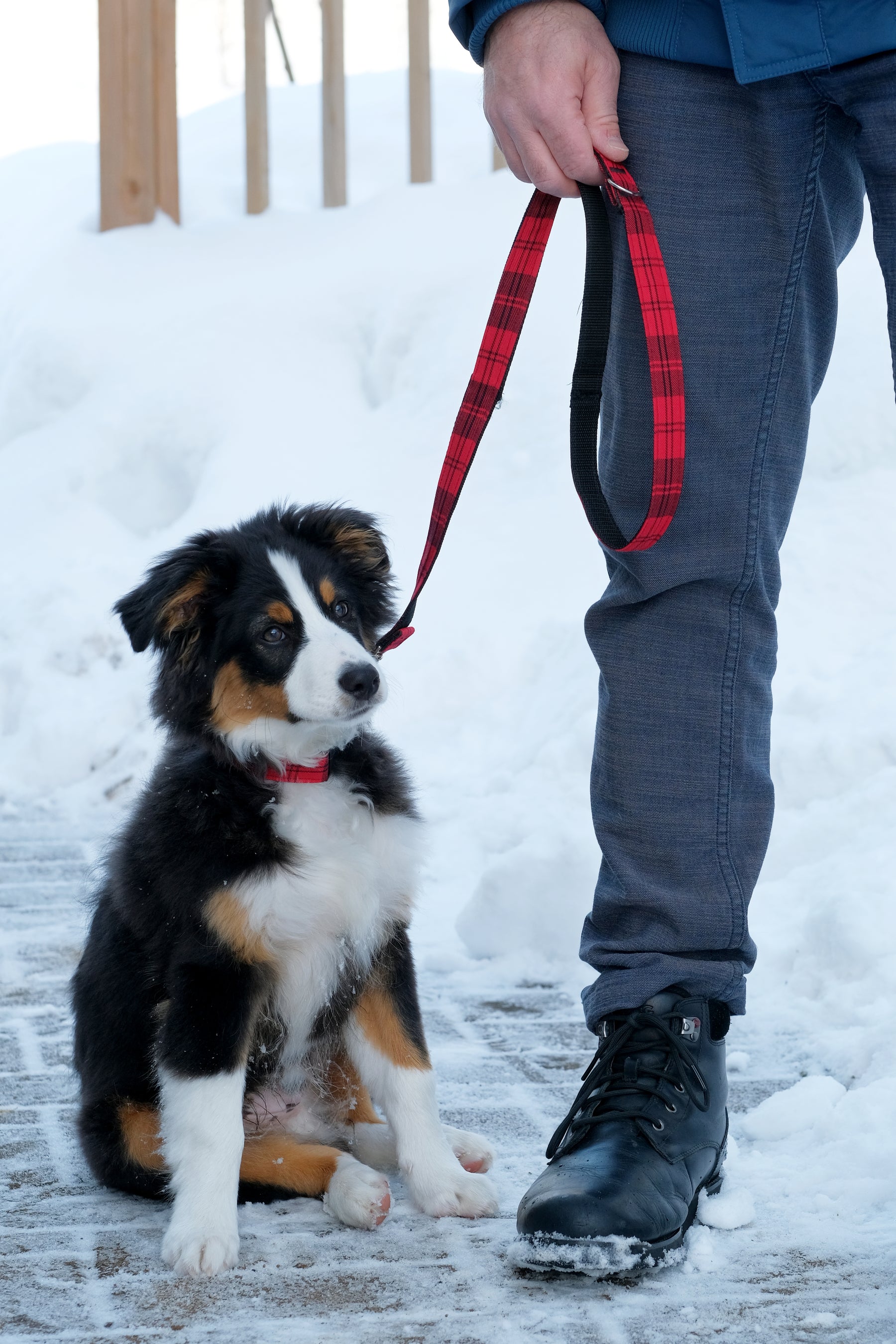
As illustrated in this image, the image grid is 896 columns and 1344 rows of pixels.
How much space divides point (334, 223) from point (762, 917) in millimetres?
6032

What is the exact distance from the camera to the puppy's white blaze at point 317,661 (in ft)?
7.21

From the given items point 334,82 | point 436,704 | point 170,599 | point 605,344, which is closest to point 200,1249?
point 170,599

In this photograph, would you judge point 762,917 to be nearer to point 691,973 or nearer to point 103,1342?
point 691,973

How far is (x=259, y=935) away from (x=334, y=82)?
266 inches

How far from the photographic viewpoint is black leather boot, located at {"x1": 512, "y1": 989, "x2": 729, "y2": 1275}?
5.95 feet

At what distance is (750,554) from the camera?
6.79 ft

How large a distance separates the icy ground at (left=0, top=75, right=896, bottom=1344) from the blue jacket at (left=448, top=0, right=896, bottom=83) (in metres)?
1.68

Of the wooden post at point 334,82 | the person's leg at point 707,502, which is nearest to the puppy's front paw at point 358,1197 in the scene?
the person's leg at point 707,502

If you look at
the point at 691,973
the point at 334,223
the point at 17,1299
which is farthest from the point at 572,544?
the point at 17,1299

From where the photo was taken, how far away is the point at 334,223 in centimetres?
812

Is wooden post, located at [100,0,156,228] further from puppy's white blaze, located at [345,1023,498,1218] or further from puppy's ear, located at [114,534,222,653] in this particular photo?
puppy's white blaze, located at [345,1023,498,1218]

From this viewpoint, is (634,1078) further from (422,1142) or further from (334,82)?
(334,82)

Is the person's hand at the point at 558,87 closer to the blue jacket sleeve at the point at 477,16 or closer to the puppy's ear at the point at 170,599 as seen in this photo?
the blue jacket sleeve at the point at 477,16

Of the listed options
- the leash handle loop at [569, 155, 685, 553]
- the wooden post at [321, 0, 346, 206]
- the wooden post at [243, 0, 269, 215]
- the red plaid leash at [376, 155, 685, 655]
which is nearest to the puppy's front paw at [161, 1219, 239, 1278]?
the red plaid leash at [376, 155, 685, 655]
